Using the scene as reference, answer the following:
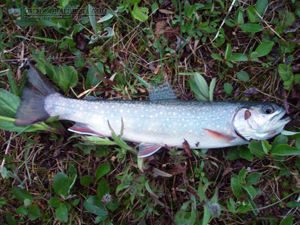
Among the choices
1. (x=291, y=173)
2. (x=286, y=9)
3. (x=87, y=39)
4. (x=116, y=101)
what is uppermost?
(x=286, y=9)

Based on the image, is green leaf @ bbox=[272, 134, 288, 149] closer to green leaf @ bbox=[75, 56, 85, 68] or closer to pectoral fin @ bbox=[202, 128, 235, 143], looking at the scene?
pectoral fin @ bbox=[202, 128, 235, 143]

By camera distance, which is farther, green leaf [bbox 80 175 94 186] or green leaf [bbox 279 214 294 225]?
green leaf [bbox 80 175 94 186]

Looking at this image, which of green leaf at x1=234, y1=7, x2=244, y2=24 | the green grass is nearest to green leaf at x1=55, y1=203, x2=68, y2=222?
the green grass

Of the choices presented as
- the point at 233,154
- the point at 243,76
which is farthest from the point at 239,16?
the point at 233,154

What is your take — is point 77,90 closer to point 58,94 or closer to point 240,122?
point 58,94

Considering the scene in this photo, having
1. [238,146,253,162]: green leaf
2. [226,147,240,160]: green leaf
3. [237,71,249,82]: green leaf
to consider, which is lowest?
[226,147,240,160]: green leaf

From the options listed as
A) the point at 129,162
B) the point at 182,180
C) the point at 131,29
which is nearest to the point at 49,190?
the point at 129,162

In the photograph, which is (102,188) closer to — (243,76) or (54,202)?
(54,202)
